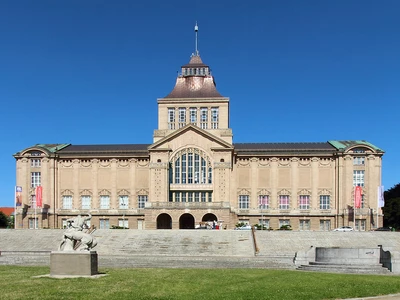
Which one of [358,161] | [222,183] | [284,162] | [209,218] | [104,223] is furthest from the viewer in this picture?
[104,223]

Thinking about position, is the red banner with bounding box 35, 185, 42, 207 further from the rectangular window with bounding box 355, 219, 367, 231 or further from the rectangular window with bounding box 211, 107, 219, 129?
the rectangular window with bounding box 355, 219, 367, 231

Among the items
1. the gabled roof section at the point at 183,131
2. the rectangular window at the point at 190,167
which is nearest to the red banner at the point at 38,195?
the gabled roof section at the point at 183,131

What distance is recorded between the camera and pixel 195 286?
2405 centimetres

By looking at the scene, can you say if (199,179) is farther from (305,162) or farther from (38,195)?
(38,195)

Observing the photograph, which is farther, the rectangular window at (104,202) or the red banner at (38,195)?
the rectangular window at (104,202)

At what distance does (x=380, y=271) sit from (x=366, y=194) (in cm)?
4965

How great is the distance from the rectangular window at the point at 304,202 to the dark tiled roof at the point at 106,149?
959 inches

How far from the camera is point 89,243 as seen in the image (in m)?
28.1

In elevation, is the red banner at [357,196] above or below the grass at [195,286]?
above

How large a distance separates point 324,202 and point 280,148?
10341 millimetres

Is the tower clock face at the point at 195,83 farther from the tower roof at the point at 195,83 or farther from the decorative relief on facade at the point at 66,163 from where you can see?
the decorative relief on facade at the point at 66,163

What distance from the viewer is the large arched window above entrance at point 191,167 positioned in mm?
81812

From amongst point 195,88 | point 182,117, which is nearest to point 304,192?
point 182,117

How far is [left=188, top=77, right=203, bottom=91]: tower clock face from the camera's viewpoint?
89125mm
